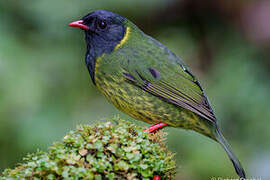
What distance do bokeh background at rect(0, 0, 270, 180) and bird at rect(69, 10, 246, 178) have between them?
141 cm

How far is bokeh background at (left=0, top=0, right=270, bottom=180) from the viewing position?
4.80m

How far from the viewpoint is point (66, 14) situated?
17.4 ft

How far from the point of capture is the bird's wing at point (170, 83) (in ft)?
11.3

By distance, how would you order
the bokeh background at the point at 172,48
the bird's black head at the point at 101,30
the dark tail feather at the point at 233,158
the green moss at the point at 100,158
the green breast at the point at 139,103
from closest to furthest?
the green moss at the point at 100,158, the dark tail feather at the point at 233,158, the green breast at the point at 139,103, the bird's black head at the point at 101,30, the bokeh background at the point at 172,48

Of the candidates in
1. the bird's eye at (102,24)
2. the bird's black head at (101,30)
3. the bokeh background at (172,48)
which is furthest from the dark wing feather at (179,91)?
the bokeh background at (172,48)

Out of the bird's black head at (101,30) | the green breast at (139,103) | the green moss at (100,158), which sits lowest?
the green moss at (100,158)

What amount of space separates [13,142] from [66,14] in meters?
1.78

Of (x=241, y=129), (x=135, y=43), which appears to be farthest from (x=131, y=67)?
(x=241, y=129)

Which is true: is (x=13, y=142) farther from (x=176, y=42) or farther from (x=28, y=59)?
(x=176, y=42)

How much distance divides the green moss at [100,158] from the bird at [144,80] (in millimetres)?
685

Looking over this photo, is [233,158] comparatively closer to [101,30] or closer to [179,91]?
[179,91]

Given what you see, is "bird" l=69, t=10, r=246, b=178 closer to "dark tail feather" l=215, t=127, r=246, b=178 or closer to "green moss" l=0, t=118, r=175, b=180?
"dark tail feather" l=215, t=127, r=246, b=178

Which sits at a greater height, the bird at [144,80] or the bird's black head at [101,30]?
the bird's black head at [101,30]

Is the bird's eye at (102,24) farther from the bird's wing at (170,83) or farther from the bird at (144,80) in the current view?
the bird's wing at (170,83)
